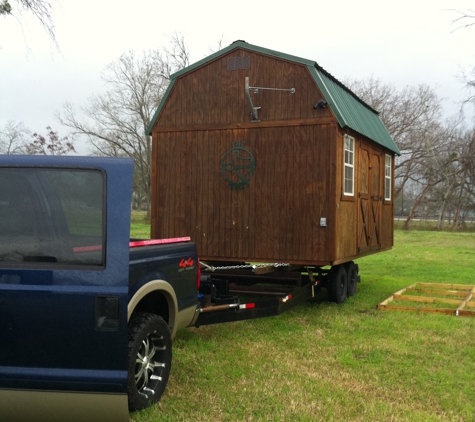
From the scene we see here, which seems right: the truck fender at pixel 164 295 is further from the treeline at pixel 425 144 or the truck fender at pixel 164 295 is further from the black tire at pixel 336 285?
the treeline at pixel 425 144

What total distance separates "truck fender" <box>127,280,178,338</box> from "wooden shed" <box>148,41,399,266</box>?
13.6ft

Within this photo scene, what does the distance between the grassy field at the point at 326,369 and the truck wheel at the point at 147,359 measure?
145mm

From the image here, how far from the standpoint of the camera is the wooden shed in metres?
8.74

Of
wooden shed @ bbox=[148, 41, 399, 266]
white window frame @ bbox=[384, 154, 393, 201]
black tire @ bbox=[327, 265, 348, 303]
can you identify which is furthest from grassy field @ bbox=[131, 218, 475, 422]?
white window frame @ bbox=[384, 154, 393, 201]

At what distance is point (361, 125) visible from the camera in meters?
10.0

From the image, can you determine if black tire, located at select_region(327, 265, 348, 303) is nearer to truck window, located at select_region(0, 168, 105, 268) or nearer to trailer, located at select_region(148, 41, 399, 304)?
trailer, located at select_region(148, 41, 399, 304)

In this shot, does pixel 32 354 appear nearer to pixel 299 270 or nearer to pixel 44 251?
pixel 44 251

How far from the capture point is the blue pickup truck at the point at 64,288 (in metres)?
3.33

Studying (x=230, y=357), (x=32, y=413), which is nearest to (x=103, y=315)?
(x=32, y=413)

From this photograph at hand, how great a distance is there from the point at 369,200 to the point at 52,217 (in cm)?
855

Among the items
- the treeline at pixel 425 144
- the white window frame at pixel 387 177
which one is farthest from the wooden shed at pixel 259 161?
the treeline at pixel 425 144

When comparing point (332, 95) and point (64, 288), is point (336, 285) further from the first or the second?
point (64, 288)

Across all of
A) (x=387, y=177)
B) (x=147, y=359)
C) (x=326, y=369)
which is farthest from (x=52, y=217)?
(x=387, y=177)

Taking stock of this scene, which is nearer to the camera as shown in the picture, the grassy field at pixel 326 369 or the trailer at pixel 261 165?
the grassy field at pixel 326 369
